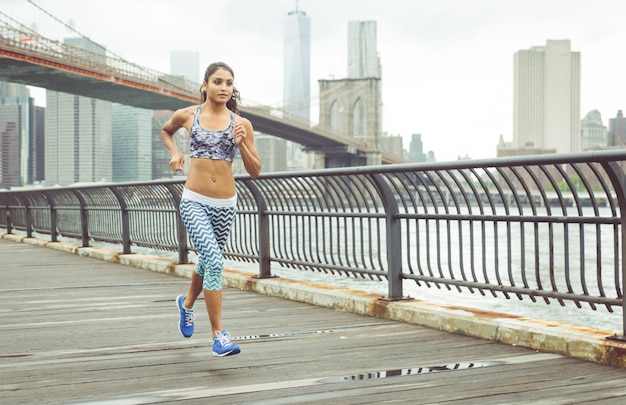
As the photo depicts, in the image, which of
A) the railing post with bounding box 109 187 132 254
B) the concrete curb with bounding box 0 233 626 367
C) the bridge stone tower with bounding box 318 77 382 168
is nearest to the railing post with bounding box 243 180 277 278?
the concrete curb with bounding box 0 233 626 367

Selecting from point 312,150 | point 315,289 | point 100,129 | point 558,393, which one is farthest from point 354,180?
→ point 100,129

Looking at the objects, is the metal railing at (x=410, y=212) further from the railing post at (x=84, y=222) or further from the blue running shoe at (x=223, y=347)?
the blue running shoe at (x=223, y=347)

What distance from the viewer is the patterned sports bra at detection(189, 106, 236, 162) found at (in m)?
4.07

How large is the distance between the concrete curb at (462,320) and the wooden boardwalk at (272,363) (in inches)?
2.9

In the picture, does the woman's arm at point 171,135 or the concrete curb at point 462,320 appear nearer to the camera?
the concrete curb at point 462,320

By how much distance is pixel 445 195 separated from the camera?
529cm

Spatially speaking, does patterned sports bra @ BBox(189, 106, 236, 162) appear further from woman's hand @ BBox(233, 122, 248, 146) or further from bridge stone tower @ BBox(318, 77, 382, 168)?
bridge stone tower @ BBox(318, 77, 382, 168)

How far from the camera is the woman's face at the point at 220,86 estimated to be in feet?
13.4

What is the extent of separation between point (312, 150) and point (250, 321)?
201 feet

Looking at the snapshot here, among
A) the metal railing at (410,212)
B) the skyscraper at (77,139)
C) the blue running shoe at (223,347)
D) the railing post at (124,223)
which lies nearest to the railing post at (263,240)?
the metal railing at (410,212)

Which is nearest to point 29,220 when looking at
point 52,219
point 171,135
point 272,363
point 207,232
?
point 52,219

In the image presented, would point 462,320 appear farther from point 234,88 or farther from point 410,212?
point 234,88

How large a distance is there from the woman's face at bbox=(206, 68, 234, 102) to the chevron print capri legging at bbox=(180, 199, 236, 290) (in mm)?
543

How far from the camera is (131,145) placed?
109 m
